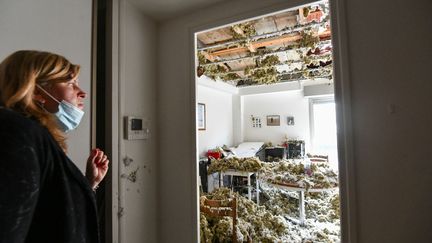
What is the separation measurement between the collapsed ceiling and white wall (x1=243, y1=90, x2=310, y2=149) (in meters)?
2.06

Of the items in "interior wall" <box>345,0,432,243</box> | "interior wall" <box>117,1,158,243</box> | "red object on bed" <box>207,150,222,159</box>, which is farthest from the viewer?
"red object on bed" <box>207,150,222,159</box>

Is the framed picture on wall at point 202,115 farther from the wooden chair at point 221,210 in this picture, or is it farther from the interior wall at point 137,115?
the interior wall at point 137,115

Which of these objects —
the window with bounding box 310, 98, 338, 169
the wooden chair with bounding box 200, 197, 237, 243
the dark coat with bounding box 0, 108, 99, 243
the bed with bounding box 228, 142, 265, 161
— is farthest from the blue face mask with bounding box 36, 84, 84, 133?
the window with bounding box 310, 98, 338, 169

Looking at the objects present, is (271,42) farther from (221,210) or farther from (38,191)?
(38,191)

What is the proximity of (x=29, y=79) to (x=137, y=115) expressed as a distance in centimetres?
96

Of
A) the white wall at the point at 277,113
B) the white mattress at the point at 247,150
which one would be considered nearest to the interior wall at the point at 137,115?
the white mattress at the point at 247,150

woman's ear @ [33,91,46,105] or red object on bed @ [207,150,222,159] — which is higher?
woman's ear @ [33,91,46,105]

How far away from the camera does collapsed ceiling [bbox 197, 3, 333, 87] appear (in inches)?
81.0

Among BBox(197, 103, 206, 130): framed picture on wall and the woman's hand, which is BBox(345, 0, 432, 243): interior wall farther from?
BBox(197, 103, 206, 130): framed picture on wall

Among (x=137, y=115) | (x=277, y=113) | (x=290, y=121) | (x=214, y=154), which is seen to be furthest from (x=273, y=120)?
(x=137, y=115)

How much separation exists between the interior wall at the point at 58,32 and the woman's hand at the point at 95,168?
15.9 inches

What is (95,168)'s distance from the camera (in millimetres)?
853

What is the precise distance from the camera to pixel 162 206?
1686 millimetres

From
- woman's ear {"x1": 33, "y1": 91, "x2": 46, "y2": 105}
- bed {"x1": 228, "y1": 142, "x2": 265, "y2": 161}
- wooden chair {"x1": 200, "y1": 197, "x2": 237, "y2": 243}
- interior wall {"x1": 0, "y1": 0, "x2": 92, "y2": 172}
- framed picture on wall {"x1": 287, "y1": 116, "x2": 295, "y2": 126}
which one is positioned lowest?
wooden chair {"x1": 200, "y1": 197, "x2": 237, "y2": 243}
